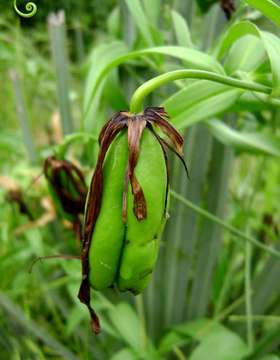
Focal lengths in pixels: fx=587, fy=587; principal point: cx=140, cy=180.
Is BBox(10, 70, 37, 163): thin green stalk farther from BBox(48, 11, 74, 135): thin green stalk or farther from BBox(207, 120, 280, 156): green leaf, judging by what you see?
BBox(207, 120, 280, 156): green leaf

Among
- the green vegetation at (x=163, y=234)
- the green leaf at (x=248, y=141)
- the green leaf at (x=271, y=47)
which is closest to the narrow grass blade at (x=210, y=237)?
the green vegetation at (x=163, y=234)

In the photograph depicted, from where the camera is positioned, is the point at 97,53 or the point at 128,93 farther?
the point at 128,93

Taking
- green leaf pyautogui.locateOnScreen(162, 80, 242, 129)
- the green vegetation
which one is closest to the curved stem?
green leaf pyautogui.locateOnScreen(162, 80, 242, 129)

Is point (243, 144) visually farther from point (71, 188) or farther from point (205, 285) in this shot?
point (205, 285)

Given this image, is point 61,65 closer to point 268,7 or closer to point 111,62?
point 111,62

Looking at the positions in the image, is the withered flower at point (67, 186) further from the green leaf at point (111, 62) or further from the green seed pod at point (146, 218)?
the green seed pod at point (146, 218)

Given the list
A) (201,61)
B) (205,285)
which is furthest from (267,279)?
(201,61)
